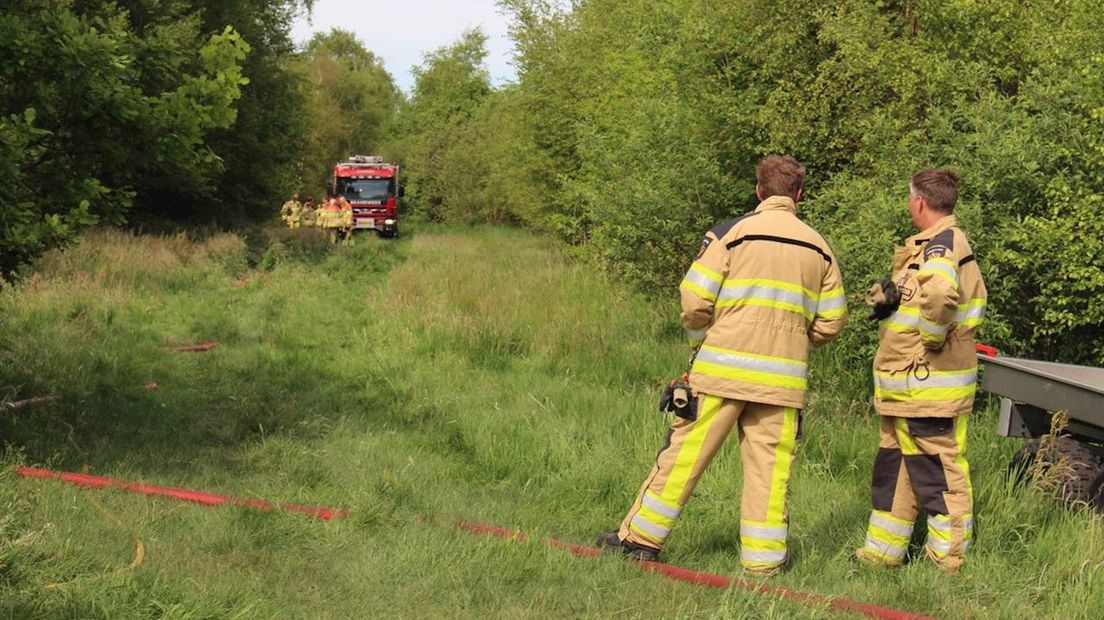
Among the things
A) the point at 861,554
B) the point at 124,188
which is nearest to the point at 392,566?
the point at 861,554

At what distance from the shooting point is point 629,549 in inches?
196

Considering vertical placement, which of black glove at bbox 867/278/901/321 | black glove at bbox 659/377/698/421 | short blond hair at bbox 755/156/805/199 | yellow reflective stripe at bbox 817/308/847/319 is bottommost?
black glove at bbox 659/377/698/421

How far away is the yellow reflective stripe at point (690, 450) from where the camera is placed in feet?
15.7

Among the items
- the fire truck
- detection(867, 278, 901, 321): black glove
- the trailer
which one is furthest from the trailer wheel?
the fire truck

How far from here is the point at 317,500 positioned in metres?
6.01

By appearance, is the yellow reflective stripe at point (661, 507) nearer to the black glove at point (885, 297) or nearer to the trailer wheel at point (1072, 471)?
the black glove at point (885, 297)

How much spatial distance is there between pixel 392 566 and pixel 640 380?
5.69m

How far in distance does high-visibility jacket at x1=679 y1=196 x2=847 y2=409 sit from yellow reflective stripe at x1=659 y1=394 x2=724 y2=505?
7 cm

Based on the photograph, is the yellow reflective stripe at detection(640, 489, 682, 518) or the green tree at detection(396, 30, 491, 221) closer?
the yellow reflective stripe at detection(640, 489, 682, 518)

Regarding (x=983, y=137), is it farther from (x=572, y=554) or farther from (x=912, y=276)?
(x=572, y=554)

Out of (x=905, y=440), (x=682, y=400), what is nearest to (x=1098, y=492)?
(x=905, y=440)

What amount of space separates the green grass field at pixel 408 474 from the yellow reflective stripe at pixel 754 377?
2.92ft

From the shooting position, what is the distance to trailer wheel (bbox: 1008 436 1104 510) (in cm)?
565

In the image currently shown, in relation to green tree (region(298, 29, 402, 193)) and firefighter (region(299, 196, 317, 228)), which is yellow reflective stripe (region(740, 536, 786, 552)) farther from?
green tree (region(298, 29, 402, 193))
